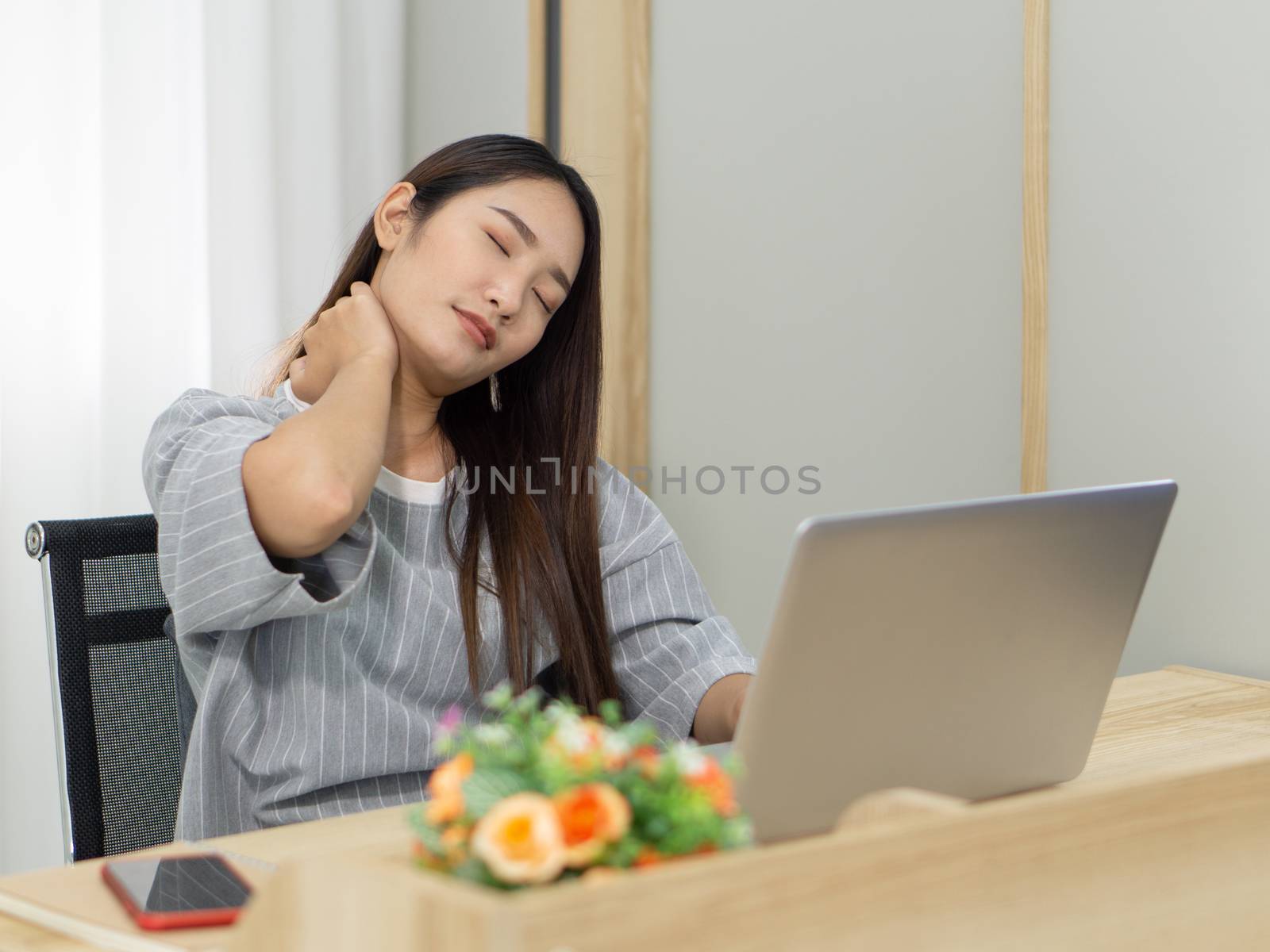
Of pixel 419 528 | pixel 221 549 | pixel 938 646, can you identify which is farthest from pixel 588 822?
pixel 419 528

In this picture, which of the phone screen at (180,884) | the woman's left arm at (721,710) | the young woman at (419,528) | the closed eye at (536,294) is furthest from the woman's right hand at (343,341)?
the phone screen at (180,884)

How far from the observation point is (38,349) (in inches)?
77.4

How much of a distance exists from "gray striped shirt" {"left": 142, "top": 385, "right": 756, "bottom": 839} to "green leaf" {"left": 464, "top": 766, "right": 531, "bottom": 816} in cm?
59

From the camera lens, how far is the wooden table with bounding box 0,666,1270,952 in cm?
54

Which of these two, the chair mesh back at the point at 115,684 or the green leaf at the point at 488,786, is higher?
the green leaf at the point at 488,786

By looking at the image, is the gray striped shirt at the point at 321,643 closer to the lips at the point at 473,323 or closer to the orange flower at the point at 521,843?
the lips at the point at 473,323

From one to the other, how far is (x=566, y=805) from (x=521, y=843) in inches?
1.0

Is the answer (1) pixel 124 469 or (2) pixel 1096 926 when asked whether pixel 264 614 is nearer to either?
(2) pixel 1096 926

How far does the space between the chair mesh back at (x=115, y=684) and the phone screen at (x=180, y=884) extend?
1.19 ft

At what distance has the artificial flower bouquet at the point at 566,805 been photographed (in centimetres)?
47

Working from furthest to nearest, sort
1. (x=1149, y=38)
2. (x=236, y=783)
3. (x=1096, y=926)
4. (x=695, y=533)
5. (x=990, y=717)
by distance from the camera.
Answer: (x=695, y=533) < (x=1149, y=38) < (x=236, y=783) < (x=990, y=717) < (x=1096, y=926)

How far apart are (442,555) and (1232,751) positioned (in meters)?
0.75

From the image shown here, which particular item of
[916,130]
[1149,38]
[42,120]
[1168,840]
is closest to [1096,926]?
[1168,840]

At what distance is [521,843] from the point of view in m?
0.47
